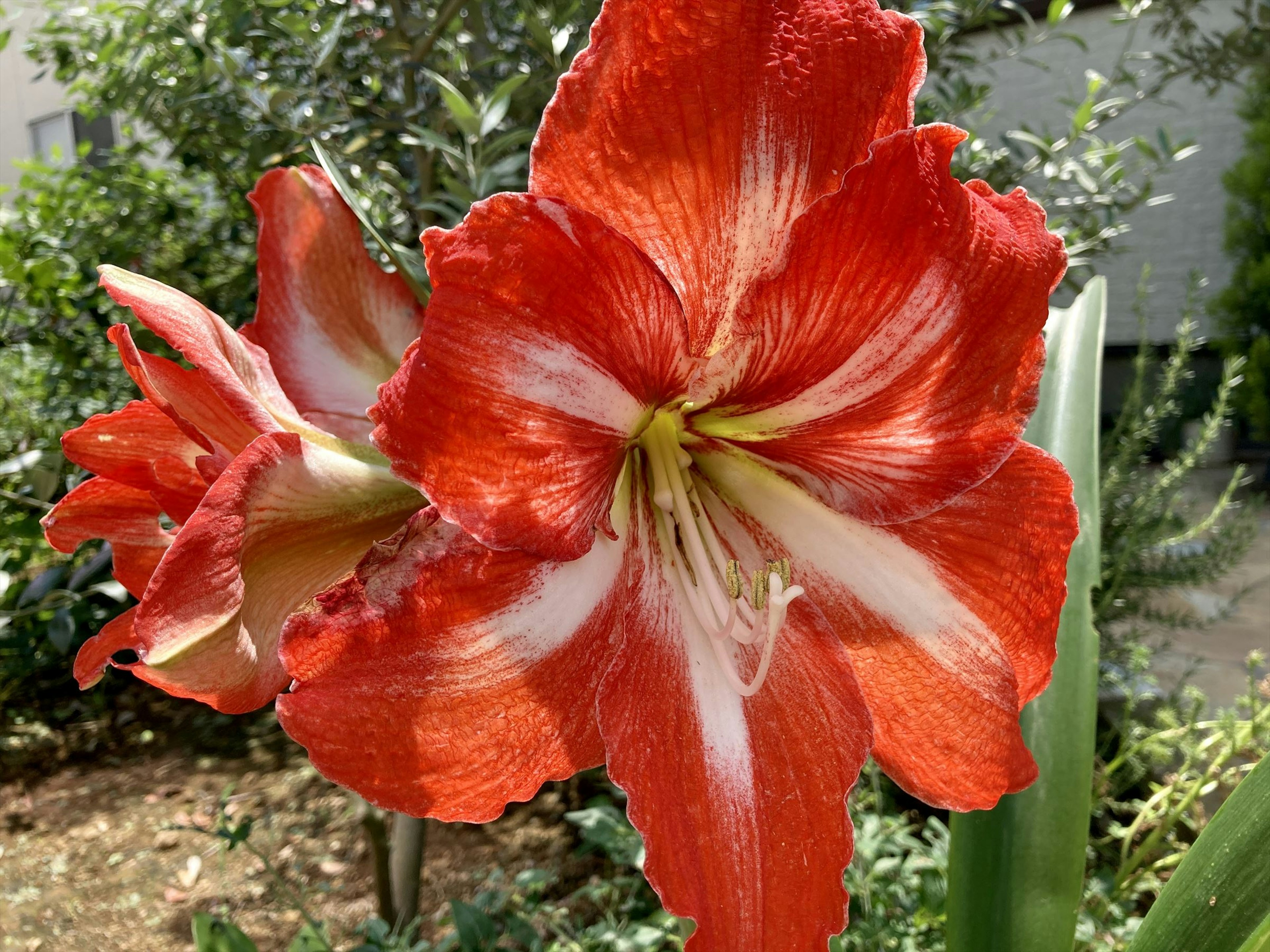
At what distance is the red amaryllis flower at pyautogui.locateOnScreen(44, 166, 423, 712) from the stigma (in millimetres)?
139

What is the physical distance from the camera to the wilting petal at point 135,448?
1.47 ft

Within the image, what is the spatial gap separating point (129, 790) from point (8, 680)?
0.62 metres

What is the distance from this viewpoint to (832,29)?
0.39 m

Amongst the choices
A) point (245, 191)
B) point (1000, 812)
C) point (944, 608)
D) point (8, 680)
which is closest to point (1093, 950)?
point (1000, 812)

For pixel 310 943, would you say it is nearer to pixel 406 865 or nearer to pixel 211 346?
pixel 406 865

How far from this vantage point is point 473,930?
3.72 feet

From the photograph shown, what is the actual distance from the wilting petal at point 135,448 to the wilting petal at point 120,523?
0.01 meters

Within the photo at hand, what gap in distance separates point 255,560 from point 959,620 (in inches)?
13.8

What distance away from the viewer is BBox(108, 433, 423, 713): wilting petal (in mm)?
345

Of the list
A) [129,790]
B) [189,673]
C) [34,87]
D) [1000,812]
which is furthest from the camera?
[34,87]

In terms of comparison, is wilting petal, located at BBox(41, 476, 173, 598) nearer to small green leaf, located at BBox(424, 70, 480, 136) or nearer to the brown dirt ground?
small green leaf, located at BBox(424, 70, 480, 136)

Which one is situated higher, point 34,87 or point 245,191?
point 245,191

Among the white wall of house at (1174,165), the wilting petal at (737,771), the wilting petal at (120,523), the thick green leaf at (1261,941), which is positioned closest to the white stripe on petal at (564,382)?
the wilting petal at (737,771)

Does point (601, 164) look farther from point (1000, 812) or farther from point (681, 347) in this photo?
point (1000, 812)
